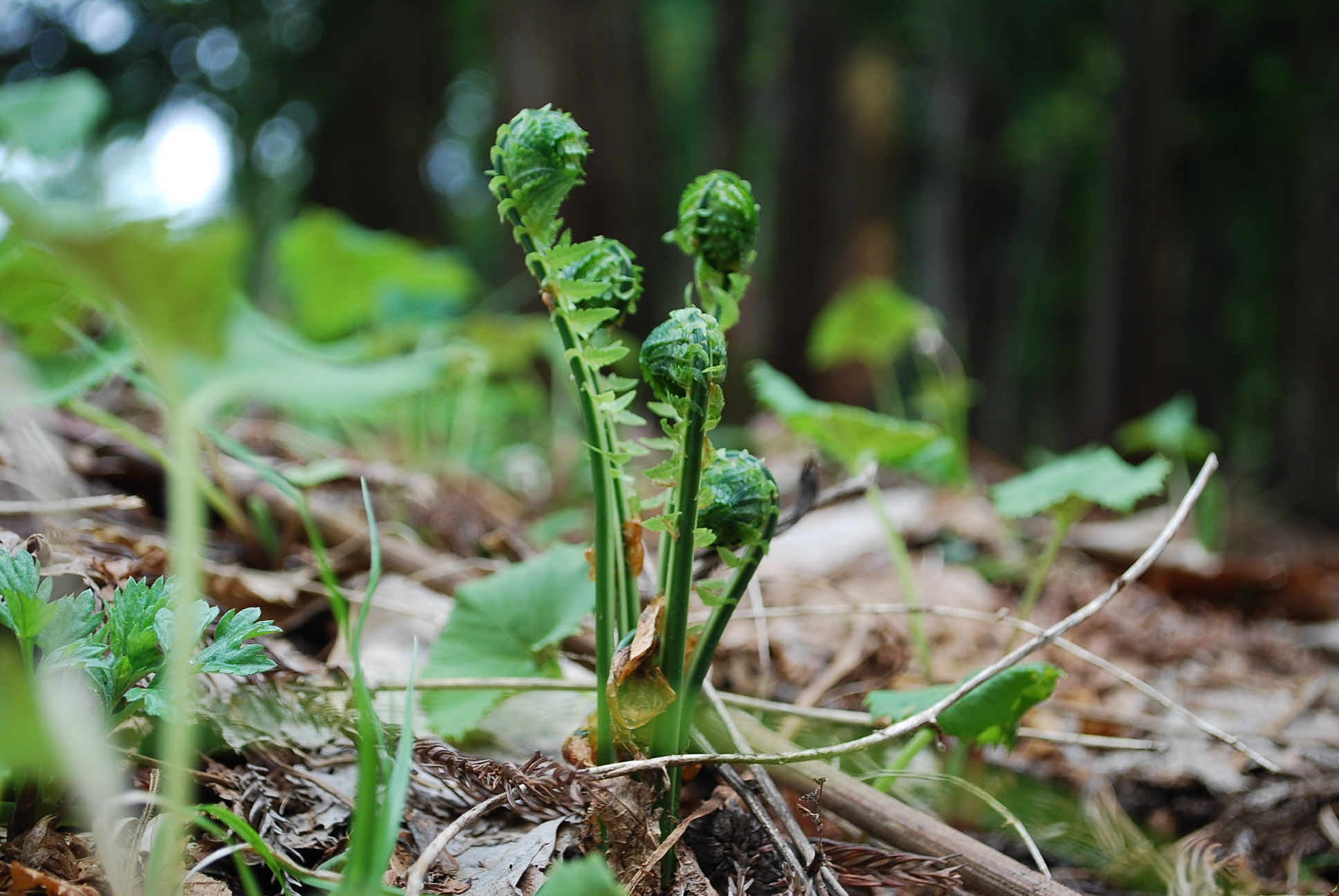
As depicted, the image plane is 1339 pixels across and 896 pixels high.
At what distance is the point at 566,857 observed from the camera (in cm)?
49

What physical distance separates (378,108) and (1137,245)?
12.0ft

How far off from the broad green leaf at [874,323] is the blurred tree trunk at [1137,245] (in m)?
1.89

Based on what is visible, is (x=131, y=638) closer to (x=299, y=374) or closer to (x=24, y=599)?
(x=24, y=599)

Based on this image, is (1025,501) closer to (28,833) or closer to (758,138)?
(28,833)

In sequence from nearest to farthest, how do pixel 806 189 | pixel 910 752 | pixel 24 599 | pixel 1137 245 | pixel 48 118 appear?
1. pixel 24 599
2. pixel 910 752
3. pixel 48 118
4. pixel 1137 245
5. pixel 806 189

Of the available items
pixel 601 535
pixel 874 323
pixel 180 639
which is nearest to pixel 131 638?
pixel 180 639

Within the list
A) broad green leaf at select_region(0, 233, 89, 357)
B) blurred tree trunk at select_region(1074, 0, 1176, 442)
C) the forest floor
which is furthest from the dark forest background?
broad green leaf at select_region(0, 233, 89, 357)

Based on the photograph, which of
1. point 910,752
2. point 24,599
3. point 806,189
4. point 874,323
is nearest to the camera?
point 24,599

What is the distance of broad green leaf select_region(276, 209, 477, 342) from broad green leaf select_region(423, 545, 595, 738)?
1.04 meters

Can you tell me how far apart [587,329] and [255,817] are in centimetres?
34

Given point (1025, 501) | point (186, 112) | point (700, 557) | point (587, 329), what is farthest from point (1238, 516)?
point (186, 112)

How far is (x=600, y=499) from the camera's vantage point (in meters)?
0.45

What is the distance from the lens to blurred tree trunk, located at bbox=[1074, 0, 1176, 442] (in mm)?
3445

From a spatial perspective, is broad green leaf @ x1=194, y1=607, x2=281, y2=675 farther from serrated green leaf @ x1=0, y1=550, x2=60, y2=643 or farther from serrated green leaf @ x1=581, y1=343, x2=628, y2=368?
serrated green leaf @ x1=581, y1=343, x2=628, y2=368
